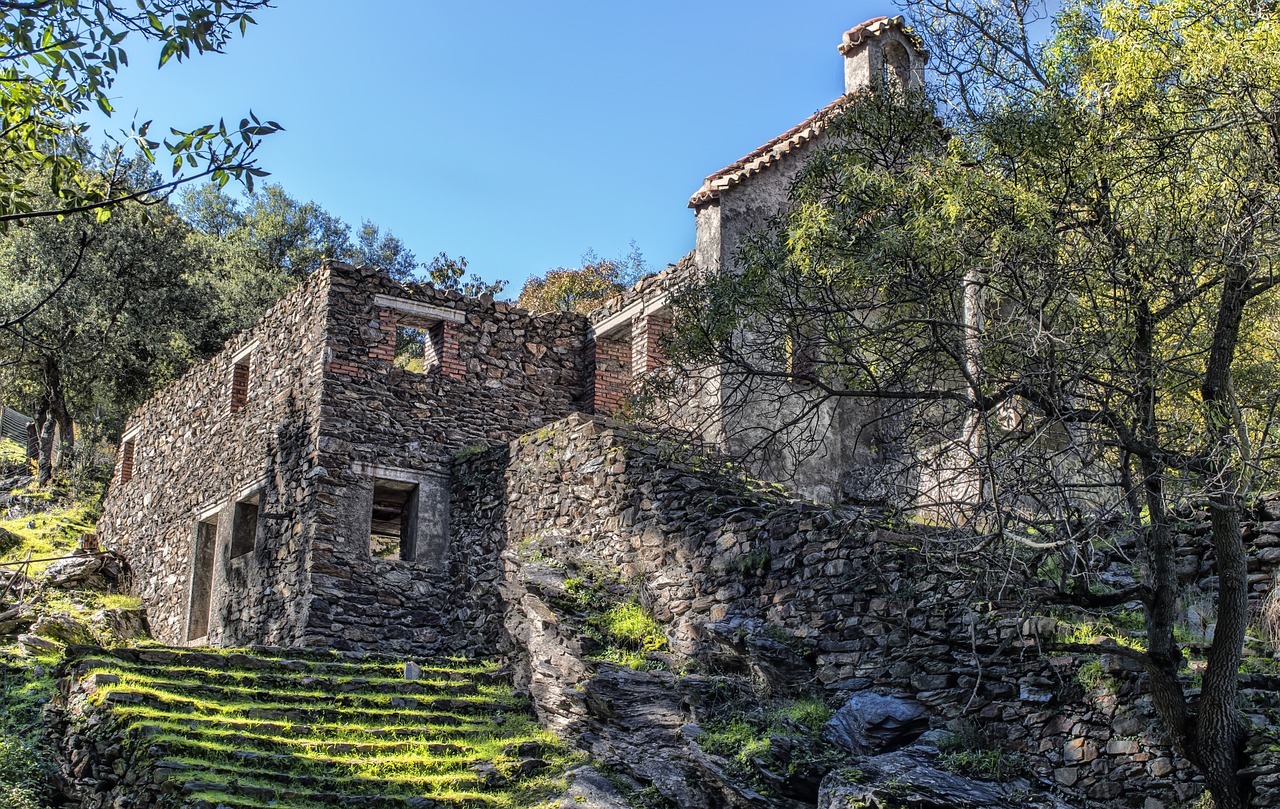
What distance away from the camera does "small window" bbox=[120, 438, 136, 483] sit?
24094 mm

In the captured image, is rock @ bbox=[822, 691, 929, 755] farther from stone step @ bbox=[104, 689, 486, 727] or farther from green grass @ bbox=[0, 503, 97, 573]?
green grass @ bbox=[0, 503, 97, 573]

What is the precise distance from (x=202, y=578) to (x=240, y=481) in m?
1.71

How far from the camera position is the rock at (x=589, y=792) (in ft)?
32.7

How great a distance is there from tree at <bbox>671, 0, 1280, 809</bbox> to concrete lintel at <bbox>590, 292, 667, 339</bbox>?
23.0 ft

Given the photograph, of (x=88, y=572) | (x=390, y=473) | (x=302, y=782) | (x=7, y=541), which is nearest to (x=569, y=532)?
(x=390, y=473)

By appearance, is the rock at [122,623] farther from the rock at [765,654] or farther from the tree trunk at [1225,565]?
the tree trunk at [1225,565]

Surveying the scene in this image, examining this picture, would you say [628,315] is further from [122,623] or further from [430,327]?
[122,623]

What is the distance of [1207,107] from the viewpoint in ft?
30.4

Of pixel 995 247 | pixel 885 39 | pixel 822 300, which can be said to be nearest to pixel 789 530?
pixel 822 300

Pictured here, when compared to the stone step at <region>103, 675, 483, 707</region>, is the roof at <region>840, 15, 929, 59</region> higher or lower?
higher

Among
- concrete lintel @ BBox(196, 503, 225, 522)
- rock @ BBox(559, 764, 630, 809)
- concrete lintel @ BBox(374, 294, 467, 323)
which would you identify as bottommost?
rock @ BBox(559, 764, 630, 809)

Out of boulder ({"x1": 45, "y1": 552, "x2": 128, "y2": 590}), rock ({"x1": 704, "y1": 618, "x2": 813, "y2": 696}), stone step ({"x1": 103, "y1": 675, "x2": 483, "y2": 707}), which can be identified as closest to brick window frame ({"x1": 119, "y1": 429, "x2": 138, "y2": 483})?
boulder ({"x1": 45, "y1": 552, "x2": 128, "y2": 590})

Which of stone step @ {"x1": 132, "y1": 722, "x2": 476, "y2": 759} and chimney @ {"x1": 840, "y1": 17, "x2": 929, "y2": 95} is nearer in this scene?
stone step @ {"x1": 132, "y1": 722, "x2": 476, "y2": 759}

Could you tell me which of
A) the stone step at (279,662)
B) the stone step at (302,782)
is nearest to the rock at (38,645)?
the stone step at (279,662)
